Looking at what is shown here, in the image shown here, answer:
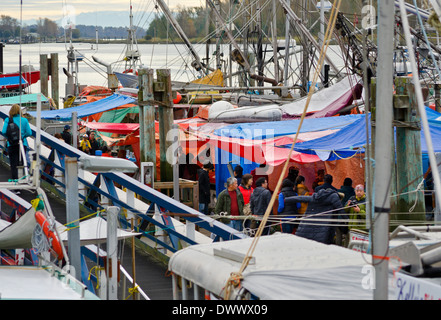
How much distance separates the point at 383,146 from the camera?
543cm

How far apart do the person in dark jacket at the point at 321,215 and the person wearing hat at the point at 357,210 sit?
225mm

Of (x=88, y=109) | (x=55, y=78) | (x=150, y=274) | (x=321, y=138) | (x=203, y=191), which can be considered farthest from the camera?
(x=55, y=78)

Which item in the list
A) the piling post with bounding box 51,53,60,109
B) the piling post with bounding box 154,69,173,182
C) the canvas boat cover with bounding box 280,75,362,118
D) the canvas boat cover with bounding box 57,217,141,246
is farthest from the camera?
the piling post with bounding box 51,53,60,109

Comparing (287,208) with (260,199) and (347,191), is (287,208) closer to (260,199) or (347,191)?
(260,199)

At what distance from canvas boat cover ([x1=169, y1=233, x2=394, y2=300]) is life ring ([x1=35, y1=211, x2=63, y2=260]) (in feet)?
A: 6.02

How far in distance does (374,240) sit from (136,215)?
7.28 m

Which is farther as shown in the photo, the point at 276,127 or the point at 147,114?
the point at 276,127

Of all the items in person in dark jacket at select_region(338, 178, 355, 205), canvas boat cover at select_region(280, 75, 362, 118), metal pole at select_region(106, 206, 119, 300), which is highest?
canvas boat cover at select_region(280, 75, 362, 118)

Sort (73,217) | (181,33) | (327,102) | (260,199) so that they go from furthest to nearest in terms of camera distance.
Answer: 1. (181,33)
2. (327,102)
3. (260,199)
4. (73,217)

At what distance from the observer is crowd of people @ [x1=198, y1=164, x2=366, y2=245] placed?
1061 cm

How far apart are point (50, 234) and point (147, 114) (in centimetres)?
890

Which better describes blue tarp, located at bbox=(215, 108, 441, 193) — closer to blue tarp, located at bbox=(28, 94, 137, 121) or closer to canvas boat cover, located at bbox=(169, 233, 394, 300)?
blue tarp, located at bbox=(28, 94, 137, 121)

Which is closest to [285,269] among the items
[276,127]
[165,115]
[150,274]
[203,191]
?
[150,274]

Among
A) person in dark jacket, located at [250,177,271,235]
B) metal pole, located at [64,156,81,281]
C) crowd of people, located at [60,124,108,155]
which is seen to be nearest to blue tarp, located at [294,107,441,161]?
person in dark jacket, located at [250,177,271,235]
